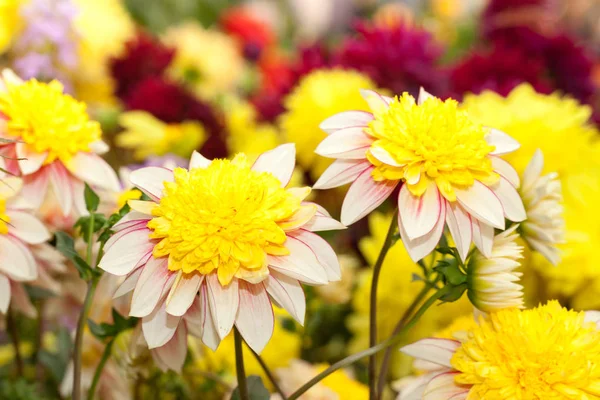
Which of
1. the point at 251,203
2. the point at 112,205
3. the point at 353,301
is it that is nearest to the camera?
the point at 251,203

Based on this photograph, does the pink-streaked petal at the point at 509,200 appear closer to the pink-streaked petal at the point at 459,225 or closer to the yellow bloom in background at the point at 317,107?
the pink-streaked petal at the point at 459,225

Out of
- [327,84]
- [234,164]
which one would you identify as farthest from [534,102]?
[234,164]

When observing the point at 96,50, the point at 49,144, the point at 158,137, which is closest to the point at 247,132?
the point at 158,137

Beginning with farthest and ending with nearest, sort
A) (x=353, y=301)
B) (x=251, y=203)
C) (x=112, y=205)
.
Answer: (x=353, y=301), (x=112, y=205), (x=251, y=203)

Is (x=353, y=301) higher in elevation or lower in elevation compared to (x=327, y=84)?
lower

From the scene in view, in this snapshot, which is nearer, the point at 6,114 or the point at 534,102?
the point at 6,114

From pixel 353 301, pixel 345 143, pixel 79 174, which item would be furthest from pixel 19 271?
pixel 353 301

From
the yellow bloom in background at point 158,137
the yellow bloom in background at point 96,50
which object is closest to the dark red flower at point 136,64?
the yellow bloom in background at point 96,50

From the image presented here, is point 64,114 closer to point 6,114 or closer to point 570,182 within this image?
point 6,114
